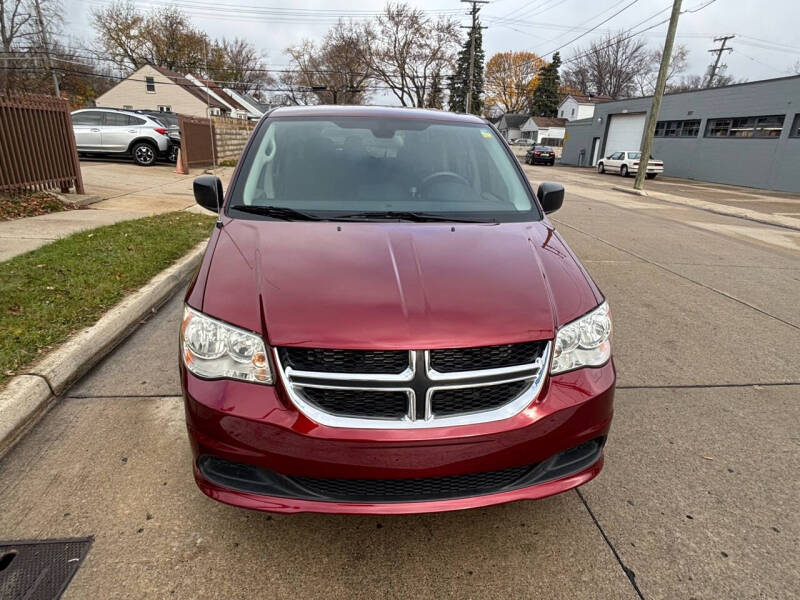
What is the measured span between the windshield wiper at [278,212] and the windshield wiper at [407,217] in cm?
14

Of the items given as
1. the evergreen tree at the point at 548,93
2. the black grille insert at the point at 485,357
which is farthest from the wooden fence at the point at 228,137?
the evergreen tree at the point at 548,93

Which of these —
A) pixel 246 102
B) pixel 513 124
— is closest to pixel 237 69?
pixel 246 102

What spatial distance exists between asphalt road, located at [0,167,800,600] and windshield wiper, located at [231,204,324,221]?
1.26 metres

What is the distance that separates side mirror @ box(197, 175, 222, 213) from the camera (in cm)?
296

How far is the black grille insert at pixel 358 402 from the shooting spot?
172cm

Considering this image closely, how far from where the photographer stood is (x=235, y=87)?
7056 centimetres

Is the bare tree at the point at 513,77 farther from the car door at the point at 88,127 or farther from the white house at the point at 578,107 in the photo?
the car door at the point at 88,127

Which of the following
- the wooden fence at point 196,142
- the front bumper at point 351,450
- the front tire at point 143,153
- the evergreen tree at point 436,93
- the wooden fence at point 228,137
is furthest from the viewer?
the evergreen tree at point 436,93

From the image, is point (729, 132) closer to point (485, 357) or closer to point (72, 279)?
point (72, 279)

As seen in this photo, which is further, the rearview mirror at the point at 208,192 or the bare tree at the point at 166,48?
the bare tree at the point at 166,48

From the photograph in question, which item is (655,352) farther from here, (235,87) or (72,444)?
(235,87)

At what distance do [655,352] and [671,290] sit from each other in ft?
7.01

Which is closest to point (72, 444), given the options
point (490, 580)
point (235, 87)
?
point (490, 580)

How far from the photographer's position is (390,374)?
67.2 inches
